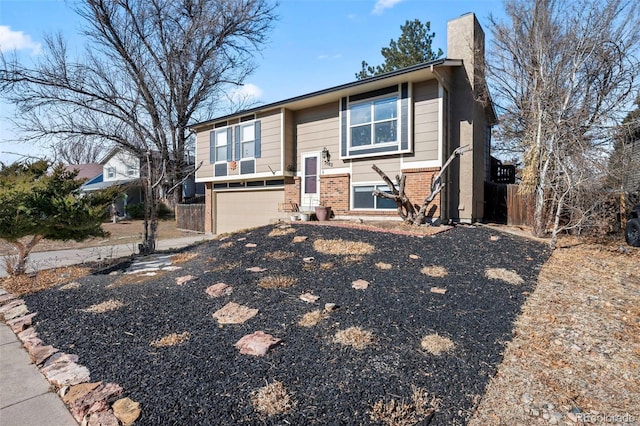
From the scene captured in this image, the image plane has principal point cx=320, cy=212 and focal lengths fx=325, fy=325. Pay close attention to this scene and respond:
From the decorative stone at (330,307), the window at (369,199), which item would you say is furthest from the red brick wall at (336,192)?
the decorative stone at (330,307)

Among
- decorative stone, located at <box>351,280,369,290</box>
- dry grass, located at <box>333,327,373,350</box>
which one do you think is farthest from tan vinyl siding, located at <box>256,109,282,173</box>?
dry grass, located at <box>333,327,373,350</box>

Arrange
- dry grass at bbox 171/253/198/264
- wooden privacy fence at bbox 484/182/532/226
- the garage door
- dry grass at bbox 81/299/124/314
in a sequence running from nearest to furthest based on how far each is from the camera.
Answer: dry grass at bbox 81/299/124/314, dry grass at bbox 171/253/198/264, wooden privacy fence at bbox 484/182/532/226, the garage door

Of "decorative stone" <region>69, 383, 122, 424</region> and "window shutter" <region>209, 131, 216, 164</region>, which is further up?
"window shutter" <region>209, 131, 216, 164</region>

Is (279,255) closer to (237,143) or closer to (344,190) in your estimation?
(344,190)

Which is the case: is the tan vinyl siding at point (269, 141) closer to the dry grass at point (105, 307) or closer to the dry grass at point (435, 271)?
the dry grass at point (435, 271)

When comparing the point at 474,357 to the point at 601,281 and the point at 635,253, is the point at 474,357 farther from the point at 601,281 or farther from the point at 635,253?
the point at 635,253

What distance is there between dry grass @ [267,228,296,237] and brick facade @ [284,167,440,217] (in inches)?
135

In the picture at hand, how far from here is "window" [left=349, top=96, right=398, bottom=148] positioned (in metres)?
9.97

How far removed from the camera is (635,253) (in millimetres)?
7074

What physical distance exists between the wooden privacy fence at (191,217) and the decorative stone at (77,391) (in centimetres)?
1498

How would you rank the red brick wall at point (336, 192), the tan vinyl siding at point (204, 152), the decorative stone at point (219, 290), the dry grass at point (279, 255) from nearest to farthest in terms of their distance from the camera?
the decorative stone at point (219, 290)
the dry grass at point (279, 255)
the red brick wall at point (336, 192)
the tan vinyl siding at point (204, 152)

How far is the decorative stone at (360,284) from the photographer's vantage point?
4.22 metres

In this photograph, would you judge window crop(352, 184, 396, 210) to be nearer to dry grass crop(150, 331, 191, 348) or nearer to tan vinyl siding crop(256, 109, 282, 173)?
tan vinyl siding crop(256, 109, 282, 173)

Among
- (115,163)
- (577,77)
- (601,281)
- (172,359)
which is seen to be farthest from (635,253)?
Answer: (115,163)
